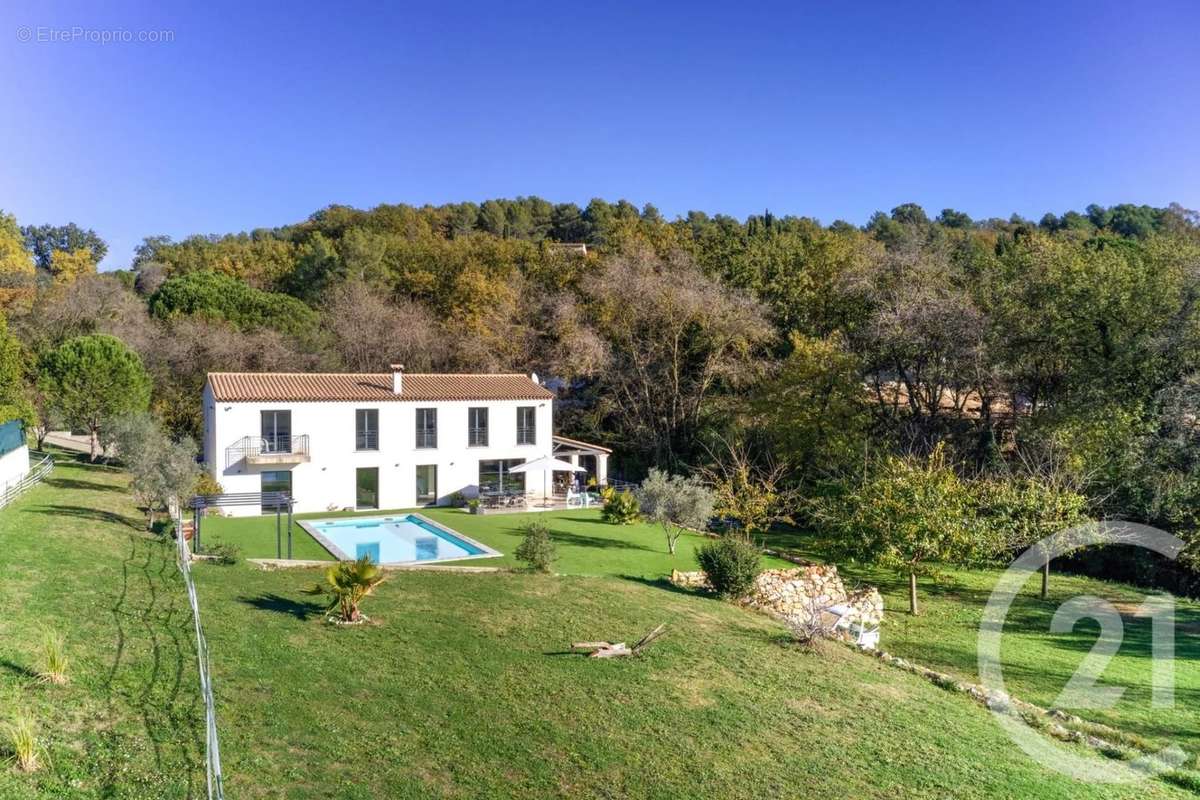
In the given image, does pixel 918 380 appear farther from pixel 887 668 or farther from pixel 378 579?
pixel 378 579

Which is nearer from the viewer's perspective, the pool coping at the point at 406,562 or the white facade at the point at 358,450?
the pool coping at the point at 406,562

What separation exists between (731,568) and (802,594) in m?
2.74

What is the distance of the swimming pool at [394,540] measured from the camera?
21.9 meters

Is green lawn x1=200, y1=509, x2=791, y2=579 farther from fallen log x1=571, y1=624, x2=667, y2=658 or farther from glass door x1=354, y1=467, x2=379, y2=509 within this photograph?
fallen log x1=571, y1=624, x2=667, y2=658

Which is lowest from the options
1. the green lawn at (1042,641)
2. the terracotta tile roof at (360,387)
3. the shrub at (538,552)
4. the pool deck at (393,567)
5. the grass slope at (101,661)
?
the green lawn at (1042,641)

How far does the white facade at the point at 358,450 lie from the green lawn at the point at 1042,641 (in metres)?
12.4

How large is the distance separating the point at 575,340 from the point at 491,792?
101ft

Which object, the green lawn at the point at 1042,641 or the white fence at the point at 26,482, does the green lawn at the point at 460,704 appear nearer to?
the green lawn at the point at 1042,641

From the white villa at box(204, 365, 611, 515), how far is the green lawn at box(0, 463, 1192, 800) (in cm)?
1045

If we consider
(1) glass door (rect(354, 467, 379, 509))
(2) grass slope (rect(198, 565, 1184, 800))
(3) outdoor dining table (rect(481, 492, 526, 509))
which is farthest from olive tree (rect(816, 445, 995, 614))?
(1) glass door (rect(354, 467, 379, 509))

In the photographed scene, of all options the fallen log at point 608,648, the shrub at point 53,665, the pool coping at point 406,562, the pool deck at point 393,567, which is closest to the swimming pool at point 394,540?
the pool coping at point 406,562

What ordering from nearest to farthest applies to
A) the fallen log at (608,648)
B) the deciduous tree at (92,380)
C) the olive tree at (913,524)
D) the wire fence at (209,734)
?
the wire fence at (209,734) → the fallen log at (608,648) → the olive tree at (913,524) → the deciduous tree at (92,380)

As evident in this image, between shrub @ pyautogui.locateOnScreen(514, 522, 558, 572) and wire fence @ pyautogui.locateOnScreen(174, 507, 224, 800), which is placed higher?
wire fence @ pyautogui.locateOnScreen(174, 507, 224, 800)

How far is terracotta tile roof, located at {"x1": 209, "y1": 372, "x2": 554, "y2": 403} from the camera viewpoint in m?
27.4
